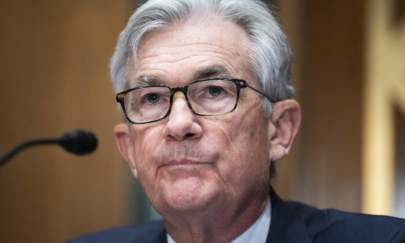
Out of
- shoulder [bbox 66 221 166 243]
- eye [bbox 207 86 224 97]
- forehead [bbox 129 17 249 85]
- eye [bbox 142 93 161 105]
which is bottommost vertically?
shoulder [bbox 66 221 166 243]

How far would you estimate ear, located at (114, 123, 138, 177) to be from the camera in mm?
2487

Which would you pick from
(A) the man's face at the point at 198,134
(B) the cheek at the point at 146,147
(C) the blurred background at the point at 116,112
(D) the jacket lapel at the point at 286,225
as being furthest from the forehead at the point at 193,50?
(C) the blurred background at the point at 116,112

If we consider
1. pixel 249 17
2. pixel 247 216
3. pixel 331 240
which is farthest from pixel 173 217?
pixel 249 17

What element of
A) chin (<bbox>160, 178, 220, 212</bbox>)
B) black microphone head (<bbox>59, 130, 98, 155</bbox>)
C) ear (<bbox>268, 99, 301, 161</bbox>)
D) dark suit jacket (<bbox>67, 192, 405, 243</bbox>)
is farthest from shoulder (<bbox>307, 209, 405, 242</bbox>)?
black microphone head (<bbox>59, 130, 98, 155</bbox>)

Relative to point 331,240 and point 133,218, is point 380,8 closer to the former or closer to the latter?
point 133,218

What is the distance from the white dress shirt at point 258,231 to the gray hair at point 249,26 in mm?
338

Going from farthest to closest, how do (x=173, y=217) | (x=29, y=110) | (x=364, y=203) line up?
(x=29, y=110)
(x=364, y=203)
(x=173, y=217)

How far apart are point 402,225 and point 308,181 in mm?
2510

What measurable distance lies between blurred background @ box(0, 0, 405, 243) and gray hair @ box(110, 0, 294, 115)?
2.44 meters

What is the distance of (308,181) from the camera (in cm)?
477

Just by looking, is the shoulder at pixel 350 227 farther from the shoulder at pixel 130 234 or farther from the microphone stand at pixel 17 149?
the microphone stand at pixel 17 149

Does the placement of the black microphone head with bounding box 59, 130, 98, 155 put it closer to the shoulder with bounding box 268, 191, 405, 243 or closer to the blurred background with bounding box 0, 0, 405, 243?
the shoulder with bounding box 268, 191, 405, 243

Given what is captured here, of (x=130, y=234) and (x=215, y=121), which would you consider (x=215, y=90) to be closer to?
(x=215, y=121)

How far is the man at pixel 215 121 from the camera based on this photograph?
217 cm
